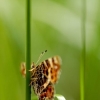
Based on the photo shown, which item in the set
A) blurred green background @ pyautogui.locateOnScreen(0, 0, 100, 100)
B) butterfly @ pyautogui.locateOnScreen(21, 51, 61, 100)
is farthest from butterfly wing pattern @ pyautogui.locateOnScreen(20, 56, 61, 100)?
blurred green background @ pyautogui.locateOnScreen(0, 0, 100, 100)

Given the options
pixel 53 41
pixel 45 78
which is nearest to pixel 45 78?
pixel 45 78

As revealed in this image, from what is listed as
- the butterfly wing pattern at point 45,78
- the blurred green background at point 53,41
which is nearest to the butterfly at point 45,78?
A: the butterfly wing pattern at point 45,78

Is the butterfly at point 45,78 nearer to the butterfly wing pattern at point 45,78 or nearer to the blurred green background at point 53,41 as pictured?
the butterfly wing pattern at point 45,78

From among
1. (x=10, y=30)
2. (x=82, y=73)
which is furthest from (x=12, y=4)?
(x=82, y=73)

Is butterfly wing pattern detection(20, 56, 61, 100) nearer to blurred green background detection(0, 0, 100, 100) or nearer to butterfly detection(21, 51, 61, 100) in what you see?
butterfly detection(21, 51, 61, 100)

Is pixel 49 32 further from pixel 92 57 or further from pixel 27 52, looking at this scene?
pixel 27 52

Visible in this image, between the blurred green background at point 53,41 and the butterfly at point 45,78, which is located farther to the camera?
the blurred green background at point 53,41
